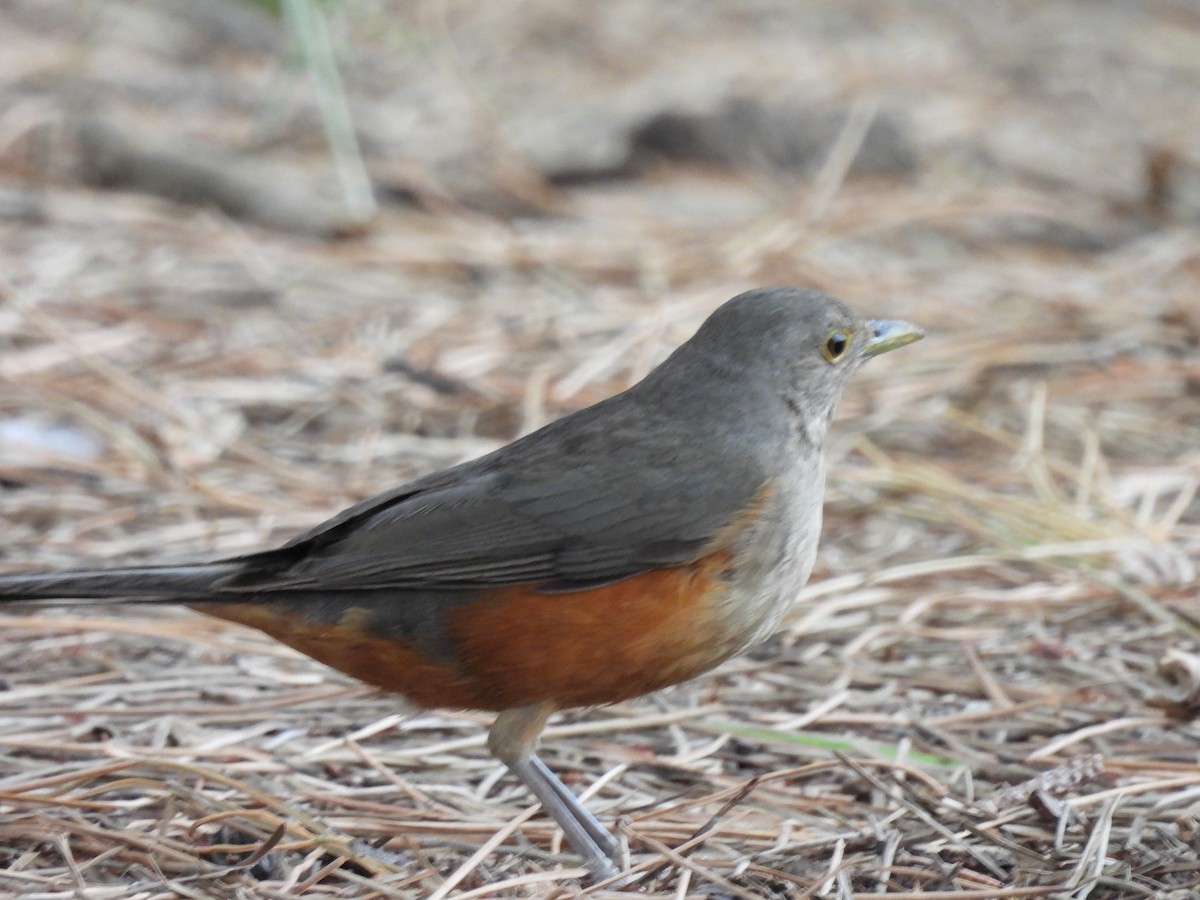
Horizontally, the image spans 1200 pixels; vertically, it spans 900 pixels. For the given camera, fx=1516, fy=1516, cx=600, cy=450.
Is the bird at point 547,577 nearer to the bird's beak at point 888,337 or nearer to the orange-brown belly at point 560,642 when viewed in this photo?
the orange-brown belly at point 560,642

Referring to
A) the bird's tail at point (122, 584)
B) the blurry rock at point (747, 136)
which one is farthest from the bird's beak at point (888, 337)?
the blurry rock at point (747, 136)

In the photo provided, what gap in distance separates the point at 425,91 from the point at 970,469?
5.54 meters

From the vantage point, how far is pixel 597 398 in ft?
18.7

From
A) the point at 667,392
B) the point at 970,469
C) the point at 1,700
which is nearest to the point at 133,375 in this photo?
the point at 1,700

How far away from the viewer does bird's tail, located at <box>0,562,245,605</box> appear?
3.15 meters

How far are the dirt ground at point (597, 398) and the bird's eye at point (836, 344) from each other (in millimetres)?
907

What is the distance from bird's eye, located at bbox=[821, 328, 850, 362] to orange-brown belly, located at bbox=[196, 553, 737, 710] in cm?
73

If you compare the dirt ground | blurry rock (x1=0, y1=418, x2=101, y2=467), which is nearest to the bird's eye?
the dirt ground

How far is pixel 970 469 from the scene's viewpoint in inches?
216

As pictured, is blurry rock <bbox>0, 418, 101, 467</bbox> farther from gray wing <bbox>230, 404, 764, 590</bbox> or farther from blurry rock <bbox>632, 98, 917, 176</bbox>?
blurry rock <bbox>632, 98, 917, 176</bbox>

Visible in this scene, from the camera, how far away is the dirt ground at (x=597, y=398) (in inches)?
127

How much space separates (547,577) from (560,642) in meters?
0.15

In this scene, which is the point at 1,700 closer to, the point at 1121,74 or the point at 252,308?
the point at 252,308

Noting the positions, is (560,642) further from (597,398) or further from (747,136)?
(747,136)
